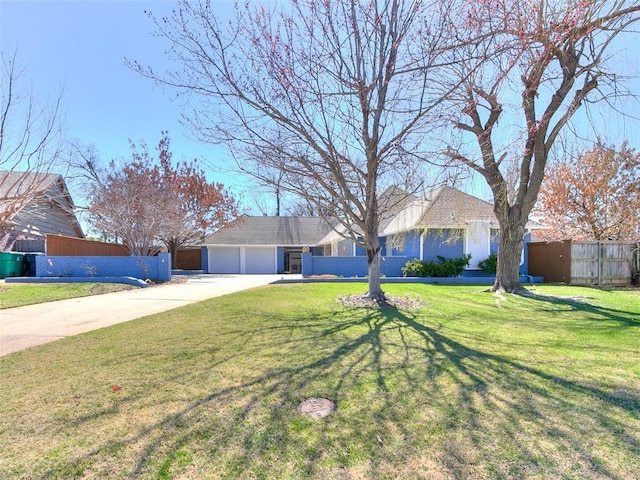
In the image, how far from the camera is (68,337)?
5406 millimetres

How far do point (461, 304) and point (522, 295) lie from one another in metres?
2.89

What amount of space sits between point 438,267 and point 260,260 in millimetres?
15567

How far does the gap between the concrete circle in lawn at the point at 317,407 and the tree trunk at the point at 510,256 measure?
31.2 feet

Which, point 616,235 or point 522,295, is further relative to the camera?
point 616,235

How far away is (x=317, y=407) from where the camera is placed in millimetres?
2988

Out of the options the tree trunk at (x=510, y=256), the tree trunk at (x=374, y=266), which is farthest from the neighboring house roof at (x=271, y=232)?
the tree trunk at (x=374, y=266)

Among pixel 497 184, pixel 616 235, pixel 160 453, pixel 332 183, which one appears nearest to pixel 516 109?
pixel 497 184

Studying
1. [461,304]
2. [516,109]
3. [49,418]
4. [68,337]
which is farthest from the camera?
[461,304]

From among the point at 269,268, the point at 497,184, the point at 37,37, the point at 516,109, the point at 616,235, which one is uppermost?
the point at 37,37

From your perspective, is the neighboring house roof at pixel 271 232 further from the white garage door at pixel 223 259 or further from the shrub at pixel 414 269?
the shrub at pixel 414 269

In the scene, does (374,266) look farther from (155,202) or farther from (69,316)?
(155,202)

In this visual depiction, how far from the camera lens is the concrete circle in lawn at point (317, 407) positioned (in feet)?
9.40

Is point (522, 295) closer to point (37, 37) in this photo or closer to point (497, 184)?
point (497, 184)

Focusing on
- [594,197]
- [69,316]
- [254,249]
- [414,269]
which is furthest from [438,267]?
[254,249]
